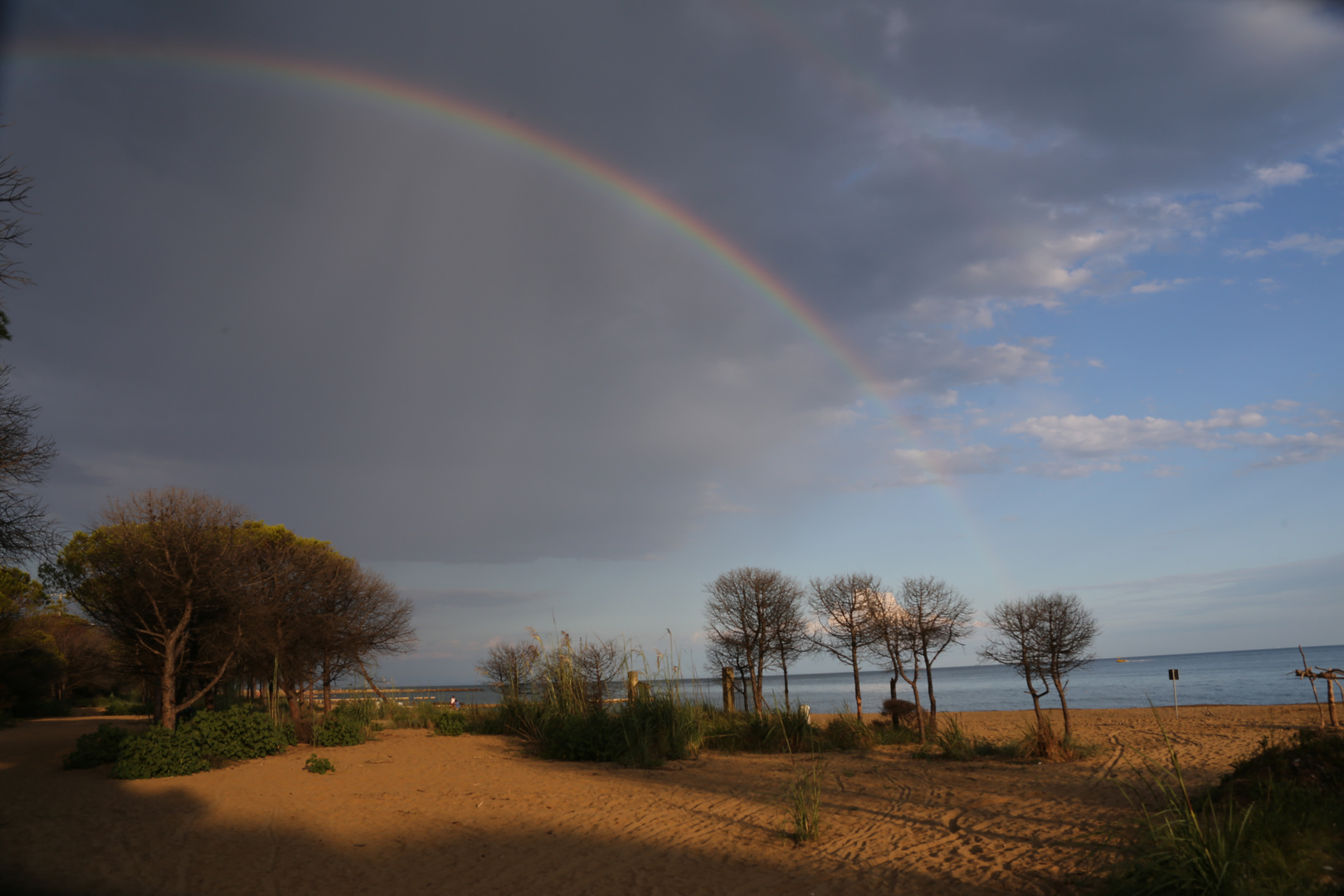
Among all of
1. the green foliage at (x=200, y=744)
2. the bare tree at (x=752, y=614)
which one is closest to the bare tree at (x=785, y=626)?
the bare tree at (x=752, y=614)

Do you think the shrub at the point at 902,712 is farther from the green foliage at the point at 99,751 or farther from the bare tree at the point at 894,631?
the green foliage at the point at 99,751

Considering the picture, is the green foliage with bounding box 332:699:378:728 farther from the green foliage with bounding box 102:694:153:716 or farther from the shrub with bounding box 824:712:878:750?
the green foliage with bounding box 102:694:153:716

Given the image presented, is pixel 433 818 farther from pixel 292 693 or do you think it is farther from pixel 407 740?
pixel 292 693

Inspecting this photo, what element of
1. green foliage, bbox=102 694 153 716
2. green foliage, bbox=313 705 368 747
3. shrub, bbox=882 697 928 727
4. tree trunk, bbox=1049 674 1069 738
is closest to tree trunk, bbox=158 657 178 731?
green foliage, bbox=313 705 368 747

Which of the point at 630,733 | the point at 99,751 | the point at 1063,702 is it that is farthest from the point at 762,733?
the point at 99,751

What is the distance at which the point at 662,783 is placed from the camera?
1060 cm

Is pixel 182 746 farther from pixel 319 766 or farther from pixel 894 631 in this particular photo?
pixel 894 631

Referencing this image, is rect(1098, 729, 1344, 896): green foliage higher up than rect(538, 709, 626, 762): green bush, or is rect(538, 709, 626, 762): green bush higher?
rect(1098, 729, 1344, 896): green foliage

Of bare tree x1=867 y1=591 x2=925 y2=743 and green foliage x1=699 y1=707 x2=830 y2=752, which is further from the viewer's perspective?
bare tree x1=867 y1=591 x2=925 y2=743

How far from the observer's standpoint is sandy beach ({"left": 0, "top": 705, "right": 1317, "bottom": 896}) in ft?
20.9

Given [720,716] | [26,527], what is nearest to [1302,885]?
[720,716]

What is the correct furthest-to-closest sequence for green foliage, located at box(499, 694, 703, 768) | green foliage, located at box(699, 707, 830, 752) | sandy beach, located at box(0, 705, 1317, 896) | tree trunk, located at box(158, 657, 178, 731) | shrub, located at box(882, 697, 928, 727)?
shrub, located at box(882, 697, 928, 727), green foliage, located at box(699, 707, 830, 752), tree trunk, located at box(158, 657, 178, 731), green foliage, located at box(499, 694, 703, 768), sandy beach, located at box(0, 705, 1317, 896)

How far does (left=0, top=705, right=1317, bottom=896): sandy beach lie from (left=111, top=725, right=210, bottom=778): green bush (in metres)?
0.29

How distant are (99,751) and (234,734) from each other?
6.45 feet
